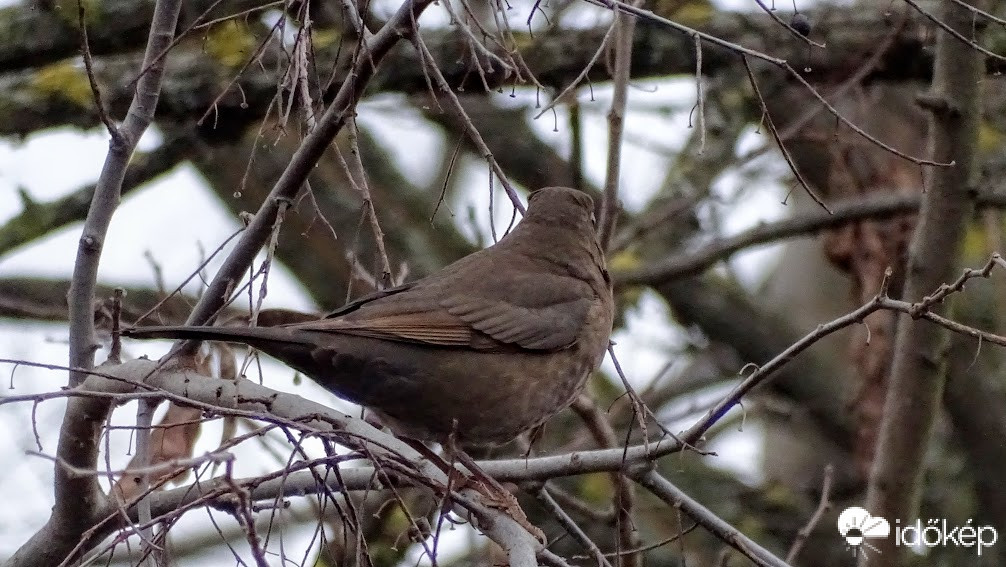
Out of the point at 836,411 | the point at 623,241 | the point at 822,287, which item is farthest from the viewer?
the point at 822,287

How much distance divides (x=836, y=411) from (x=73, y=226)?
5337mm

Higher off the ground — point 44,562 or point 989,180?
point 989,180

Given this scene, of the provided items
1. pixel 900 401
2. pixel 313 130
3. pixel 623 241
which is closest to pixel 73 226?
pixel 623 241

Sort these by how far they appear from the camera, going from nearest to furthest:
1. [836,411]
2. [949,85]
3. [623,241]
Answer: [949,85] < [623,241] < [836,411]

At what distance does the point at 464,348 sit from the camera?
4.32m

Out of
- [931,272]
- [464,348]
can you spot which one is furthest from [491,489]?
[931,272]

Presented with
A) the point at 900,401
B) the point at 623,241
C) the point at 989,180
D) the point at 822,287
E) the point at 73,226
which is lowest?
the point at 900,401

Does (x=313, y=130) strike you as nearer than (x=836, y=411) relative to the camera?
Yes

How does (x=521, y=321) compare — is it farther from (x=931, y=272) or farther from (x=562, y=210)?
(x=931, y=272)

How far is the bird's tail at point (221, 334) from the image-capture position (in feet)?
10.7

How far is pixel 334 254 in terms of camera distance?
30.0ft

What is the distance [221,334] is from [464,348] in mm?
1087

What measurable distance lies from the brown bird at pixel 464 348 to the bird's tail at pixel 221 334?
11 millimetres

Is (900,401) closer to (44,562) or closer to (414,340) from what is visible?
(414,340)
